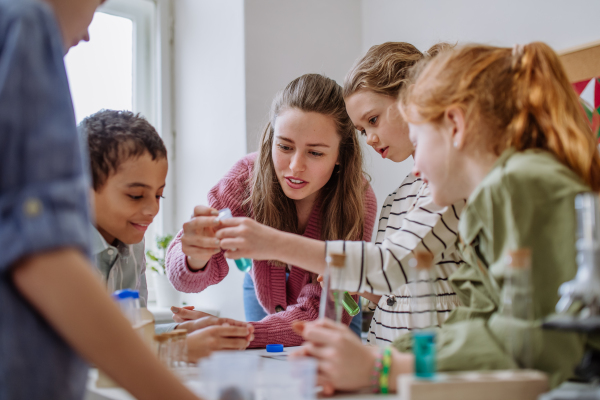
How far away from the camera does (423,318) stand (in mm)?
860

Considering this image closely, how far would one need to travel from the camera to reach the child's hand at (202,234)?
1172mm

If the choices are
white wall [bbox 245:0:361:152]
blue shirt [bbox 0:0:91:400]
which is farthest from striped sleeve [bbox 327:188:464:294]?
white wall [bbox 245:0:361:152]

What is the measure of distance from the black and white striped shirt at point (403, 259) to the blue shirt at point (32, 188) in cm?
46

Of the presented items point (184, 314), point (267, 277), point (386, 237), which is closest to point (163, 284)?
point (267, 277)

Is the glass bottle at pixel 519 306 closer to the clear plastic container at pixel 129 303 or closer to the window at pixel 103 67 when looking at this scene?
the clear plastic container at pixel 129 303

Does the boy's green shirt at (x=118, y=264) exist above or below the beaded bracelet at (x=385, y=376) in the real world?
above

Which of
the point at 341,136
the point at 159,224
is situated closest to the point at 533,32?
the point at 341,136

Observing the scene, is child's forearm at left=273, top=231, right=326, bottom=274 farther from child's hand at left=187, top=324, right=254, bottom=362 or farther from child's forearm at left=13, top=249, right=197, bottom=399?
child's forearm at left=13, top=249, right=197, bottom=399

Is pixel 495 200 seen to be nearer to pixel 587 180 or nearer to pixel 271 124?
pixel 587 180

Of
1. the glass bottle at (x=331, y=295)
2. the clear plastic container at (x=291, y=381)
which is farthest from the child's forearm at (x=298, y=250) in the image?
the clear plastic container at (x=291, y=381)

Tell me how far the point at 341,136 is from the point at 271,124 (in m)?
0.23

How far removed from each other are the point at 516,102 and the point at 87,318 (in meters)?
0.71

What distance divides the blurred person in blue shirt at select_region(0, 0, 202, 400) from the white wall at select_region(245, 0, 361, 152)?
1.75 meters

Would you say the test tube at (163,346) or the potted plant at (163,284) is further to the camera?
the potted plant at (163,284)
